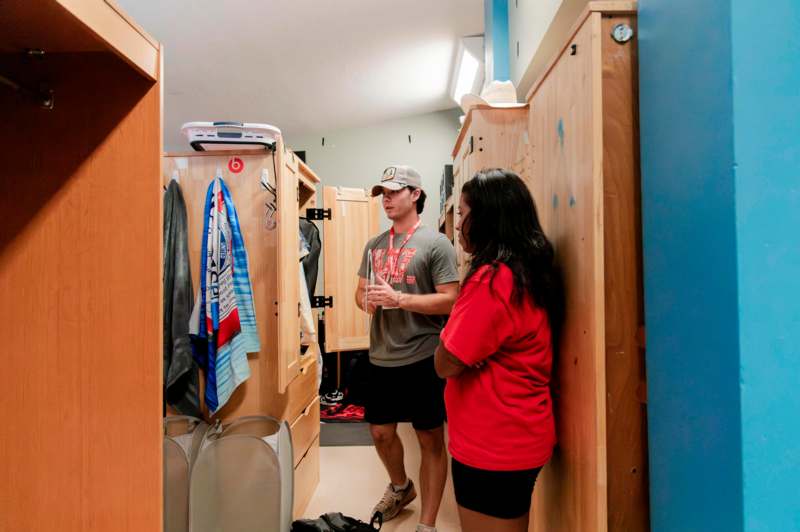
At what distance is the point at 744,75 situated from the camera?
2.03 feet

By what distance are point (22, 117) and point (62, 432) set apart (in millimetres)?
683

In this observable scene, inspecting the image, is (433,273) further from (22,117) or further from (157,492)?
(22,117)

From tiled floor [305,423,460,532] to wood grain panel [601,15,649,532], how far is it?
1.34 meters

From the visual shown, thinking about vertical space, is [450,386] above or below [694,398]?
below

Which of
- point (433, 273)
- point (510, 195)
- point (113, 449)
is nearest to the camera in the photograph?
point (113, 449)

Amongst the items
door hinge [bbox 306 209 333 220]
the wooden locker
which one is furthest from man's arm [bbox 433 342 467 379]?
door hinge [bbox 306 209 333 220]

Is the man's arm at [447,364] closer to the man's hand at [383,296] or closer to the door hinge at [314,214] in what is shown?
the man's hand at [383,296]

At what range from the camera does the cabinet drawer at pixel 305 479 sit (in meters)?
2.18

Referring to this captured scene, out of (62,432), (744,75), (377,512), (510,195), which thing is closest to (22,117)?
(62,432)

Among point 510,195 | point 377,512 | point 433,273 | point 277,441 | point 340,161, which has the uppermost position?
point 340,161

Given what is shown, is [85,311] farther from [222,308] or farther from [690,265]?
[690,265]

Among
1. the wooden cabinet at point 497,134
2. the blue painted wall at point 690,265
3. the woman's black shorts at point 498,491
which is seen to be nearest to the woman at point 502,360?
the woman's black shorts at point 498,491

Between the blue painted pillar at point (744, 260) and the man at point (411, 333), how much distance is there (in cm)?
125

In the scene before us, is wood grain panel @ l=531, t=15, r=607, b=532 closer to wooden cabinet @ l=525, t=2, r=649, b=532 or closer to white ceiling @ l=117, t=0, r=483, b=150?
wooden cabinet @ l=525, t=2, r=649, b=532
